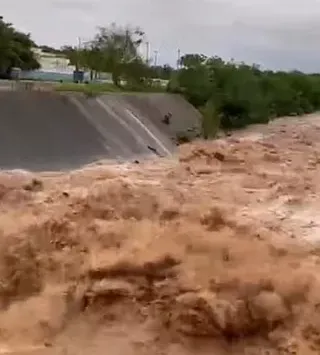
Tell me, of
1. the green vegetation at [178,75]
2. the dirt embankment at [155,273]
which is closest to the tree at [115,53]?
the green vegetation at [178,75]

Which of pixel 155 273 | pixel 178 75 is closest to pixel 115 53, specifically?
pixel 178 75

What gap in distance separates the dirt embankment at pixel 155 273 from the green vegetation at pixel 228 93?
2404 centimetres

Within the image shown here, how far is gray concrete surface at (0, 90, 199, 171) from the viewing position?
75.0 feet

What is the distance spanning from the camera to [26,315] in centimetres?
850

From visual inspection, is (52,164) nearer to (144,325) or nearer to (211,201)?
(211,201)

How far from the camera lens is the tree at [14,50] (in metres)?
37.3

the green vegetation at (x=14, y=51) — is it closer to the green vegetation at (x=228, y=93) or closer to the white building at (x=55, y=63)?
the white building at (x=55, y=63)

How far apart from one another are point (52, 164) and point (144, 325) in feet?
49.2

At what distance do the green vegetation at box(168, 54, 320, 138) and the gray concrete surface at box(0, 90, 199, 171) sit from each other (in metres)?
4.47

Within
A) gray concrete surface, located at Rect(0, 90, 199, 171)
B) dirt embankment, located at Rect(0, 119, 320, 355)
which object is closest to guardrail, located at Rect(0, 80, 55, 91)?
gray concrete surface, located at Rect(0, 90, 199, 171)

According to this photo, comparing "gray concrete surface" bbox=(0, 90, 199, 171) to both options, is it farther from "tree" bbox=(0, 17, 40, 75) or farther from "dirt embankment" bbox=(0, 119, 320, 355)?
"dirt embankment" bbox=(0, 119, 320, 355)

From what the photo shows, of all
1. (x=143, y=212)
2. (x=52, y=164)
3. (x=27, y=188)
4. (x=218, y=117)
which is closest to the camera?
(x=143, y=212)

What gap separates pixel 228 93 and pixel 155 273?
3291 centimetres

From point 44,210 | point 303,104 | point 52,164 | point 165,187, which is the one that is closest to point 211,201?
point 165,187
